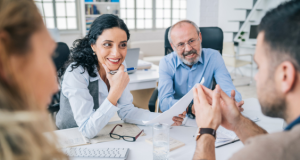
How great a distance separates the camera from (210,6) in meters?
4.80

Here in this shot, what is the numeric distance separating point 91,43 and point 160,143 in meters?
0.86

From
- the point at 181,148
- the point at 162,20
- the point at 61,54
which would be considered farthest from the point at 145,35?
the point at 181,148

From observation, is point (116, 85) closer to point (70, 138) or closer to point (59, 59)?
point (70, 138)

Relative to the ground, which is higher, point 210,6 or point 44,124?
point 210,6

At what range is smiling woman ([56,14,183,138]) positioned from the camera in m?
1.32

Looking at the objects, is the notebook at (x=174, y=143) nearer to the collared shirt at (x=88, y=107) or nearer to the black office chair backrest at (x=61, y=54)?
the collared shirt at (x=88, y=107)

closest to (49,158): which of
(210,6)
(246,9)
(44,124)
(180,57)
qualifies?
(44,124)

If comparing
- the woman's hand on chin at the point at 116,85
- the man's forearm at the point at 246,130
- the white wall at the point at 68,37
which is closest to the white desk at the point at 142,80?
the woman's hand on chin at the point at 116,85

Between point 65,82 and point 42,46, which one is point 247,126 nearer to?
point 42,46

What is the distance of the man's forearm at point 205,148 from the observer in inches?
34.7

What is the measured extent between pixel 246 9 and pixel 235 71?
1.63 m

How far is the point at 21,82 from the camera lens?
44 cm

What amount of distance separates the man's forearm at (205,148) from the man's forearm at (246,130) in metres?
0.17

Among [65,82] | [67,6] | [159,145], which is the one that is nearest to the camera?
[159,145]
